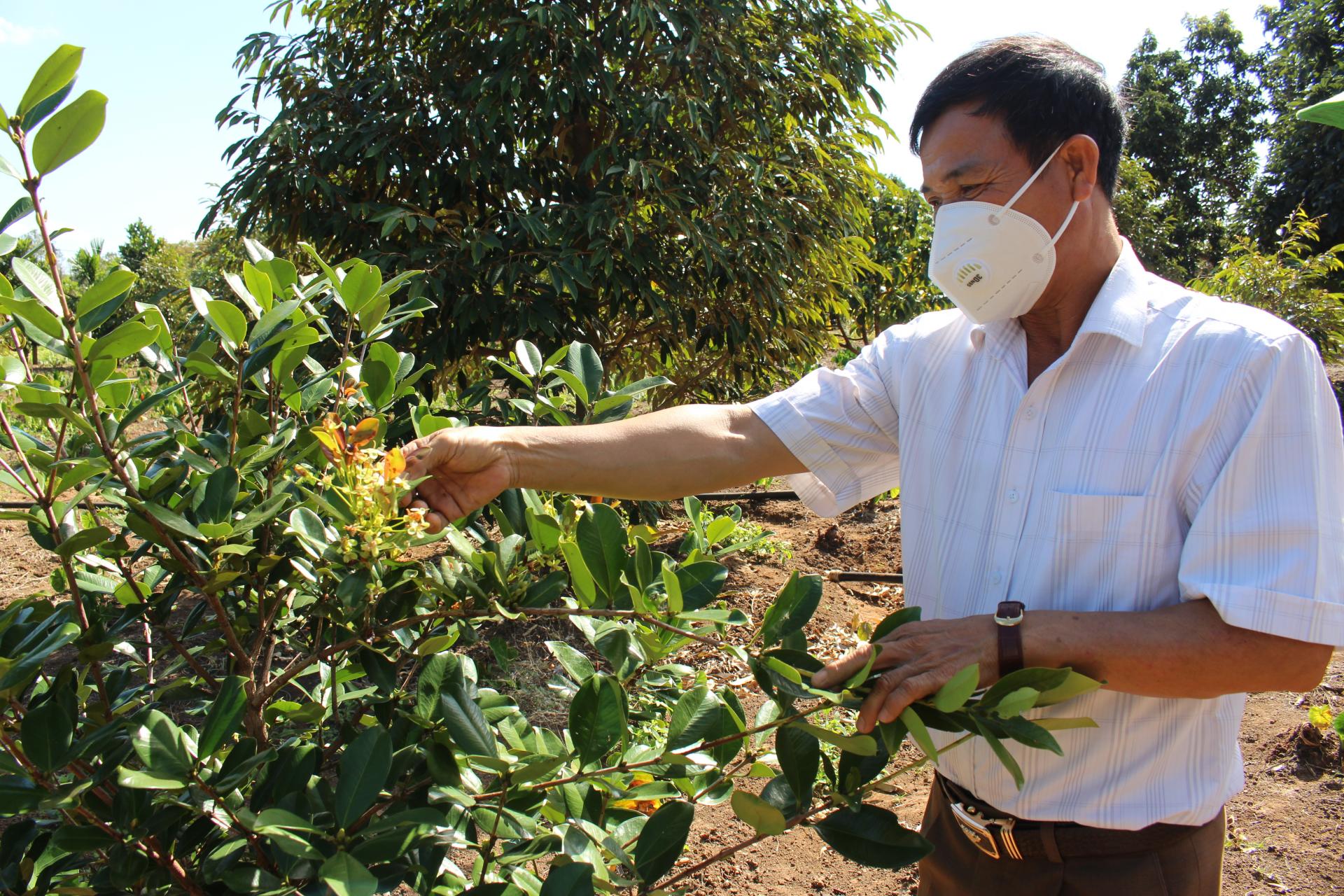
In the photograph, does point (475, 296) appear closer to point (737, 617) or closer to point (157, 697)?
point (157, 697)

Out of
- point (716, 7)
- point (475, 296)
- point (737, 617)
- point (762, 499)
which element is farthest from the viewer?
point (762, 499)

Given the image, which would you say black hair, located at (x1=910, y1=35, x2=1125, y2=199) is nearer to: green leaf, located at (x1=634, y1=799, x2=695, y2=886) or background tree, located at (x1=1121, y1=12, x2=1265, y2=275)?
green leaf, located at (x1=634, y1=799, x2=695, y2=886)

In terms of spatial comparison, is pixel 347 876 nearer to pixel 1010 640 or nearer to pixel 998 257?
pixel 1010 640

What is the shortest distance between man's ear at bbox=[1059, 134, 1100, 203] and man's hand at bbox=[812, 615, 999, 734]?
26.4 inches

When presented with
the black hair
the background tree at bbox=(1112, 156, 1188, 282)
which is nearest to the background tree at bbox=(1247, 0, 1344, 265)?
the background tree at bbox=(1112, 156, 1188, 282)

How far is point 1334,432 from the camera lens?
3.66 ft

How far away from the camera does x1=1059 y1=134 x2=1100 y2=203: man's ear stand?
134cm

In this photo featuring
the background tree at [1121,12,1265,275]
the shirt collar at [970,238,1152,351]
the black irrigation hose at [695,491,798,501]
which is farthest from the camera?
the background tree at [1121,12,1265,275]

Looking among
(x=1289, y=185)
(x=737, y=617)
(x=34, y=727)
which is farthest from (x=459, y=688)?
(x=1289, y=185)

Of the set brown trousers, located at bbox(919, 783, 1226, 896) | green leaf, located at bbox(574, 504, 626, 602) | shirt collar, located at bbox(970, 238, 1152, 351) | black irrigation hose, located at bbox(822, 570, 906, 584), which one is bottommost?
black irrigation hose, located at bbox(822, 570, 906, 584)

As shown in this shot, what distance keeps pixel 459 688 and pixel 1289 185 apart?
17.8m

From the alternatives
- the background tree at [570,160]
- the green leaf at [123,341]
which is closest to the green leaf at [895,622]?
the green leaf at [123,341]

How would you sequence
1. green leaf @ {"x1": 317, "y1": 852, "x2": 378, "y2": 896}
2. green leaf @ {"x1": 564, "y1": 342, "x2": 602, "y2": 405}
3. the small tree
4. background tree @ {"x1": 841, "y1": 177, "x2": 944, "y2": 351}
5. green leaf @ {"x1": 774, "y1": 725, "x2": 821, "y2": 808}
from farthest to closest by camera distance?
1. background tree @ {"x1": 841, "y1": 177, "x2": 944, "y2": 351}
2. the small tree
3. green leaf @ {"x1": 564, "y1": 342, "x2": 602, "y2": 405}
4. green leaf @ {"x1": 774, "y1": 725, "x2": 821, "y2": 808}
5. green leaf @ {"x1": 317, "y1": 852, "x2": 378, "y2": 896}

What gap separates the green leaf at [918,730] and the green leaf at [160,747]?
797 millimetres
